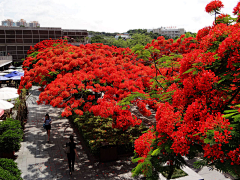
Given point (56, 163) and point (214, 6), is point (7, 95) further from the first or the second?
point (214, 6)

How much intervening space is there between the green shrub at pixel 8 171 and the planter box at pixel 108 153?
12.8 feet

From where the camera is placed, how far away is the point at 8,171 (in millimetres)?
5363

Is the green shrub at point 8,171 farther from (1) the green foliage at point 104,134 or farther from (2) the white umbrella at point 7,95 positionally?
(2) the white umbrella at point 7,95

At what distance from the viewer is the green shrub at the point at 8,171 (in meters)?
5.02

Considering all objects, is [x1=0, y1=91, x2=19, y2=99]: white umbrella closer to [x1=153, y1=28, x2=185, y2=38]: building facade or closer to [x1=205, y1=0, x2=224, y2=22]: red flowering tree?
[x1=205, y1=0, x2=224, y2=22]: red flowering tree

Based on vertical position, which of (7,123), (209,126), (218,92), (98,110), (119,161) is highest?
(218,92)

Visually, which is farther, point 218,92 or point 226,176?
point 226,176

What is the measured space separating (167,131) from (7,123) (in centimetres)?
838

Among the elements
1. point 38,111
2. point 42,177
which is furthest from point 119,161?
point 38,111

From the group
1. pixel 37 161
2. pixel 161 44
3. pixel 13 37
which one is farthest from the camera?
pixel 13 37

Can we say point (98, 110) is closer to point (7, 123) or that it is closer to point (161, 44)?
point (7, 123)

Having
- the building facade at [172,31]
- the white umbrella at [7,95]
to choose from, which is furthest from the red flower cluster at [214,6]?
the building facade at [172,31]

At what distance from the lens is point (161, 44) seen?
16406mm

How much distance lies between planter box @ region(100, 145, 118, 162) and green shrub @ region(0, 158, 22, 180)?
153 inches
